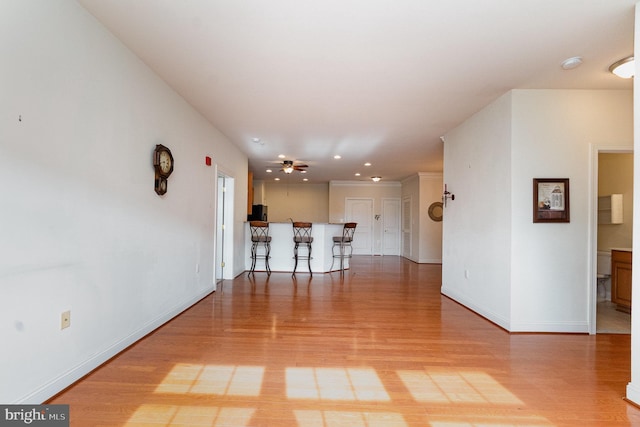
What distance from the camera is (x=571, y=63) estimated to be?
261 cm

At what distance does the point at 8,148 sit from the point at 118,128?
930 millimetres

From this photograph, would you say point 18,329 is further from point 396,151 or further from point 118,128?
point 396,151

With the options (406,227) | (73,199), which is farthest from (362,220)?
(73,199)

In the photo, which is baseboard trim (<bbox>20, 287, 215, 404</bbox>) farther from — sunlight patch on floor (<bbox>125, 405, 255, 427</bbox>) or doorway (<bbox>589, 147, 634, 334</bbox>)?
doorway (<bbox>589, 147, 634, 334</bbox>)

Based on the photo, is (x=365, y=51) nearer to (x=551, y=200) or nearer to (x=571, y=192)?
(x=551, y=200)

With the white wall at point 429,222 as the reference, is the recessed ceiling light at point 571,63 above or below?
above

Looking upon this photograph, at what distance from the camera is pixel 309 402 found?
1906 millimetres

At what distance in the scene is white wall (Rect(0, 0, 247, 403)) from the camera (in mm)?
1615

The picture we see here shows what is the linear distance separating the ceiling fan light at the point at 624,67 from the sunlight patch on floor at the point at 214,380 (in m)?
3.80

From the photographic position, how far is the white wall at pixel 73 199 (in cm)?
162

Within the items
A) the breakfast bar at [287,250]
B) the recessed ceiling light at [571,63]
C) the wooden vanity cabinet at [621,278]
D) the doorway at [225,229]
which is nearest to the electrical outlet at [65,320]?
the doorway at [225,229]

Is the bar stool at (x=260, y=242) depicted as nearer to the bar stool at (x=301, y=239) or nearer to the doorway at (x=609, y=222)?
the bar stool at (x=301, y=239)

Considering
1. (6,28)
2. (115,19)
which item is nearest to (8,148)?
A: (6,28)

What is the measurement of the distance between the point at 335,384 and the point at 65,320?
1792 mm
